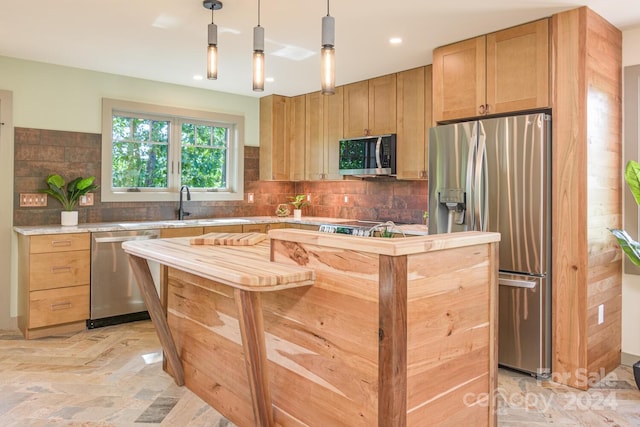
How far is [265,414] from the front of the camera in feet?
6.63

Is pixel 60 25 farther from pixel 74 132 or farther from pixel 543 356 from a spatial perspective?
pixel 543 356

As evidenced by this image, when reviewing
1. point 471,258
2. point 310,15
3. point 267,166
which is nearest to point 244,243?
point 471,258

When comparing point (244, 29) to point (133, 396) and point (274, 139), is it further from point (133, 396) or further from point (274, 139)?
point (133, 396)

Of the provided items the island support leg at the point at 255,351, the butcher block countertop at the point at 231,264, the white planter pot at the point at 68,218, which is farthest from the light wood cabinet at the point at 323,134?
the island support leg at the point at 255,351

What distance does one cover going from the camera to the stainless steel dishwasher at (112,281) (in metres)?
3.96

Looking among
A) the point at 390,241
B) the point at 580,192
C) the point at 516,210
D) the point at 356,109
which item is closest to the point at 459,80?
the point at 516,210

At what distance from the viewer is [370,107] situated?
4.66 meters

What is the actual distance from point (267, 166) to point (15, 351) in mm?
3165

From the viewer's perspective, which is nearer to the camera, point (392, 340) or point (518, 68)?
point (392, 340)

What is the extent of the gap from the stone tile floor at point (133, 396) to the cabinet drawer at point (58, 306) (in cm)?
29

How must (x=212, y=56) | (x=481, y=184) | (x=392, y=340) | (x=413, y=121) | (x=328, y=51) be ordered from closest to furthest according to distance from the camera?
(x=392, y=340) < (x=328, y=51) < (x=212, y=56) < (x=481, y=184) < (x=413, y=121)

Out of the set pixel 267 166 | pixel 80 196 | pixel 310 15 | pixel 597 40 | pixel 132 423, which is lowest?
pixel 132 423

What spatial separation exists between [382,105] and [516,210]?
1.99 meters

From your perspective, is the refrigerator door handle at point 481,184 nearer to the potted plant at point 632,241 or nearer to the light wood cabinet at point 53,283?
the potted plant at point 632,241
